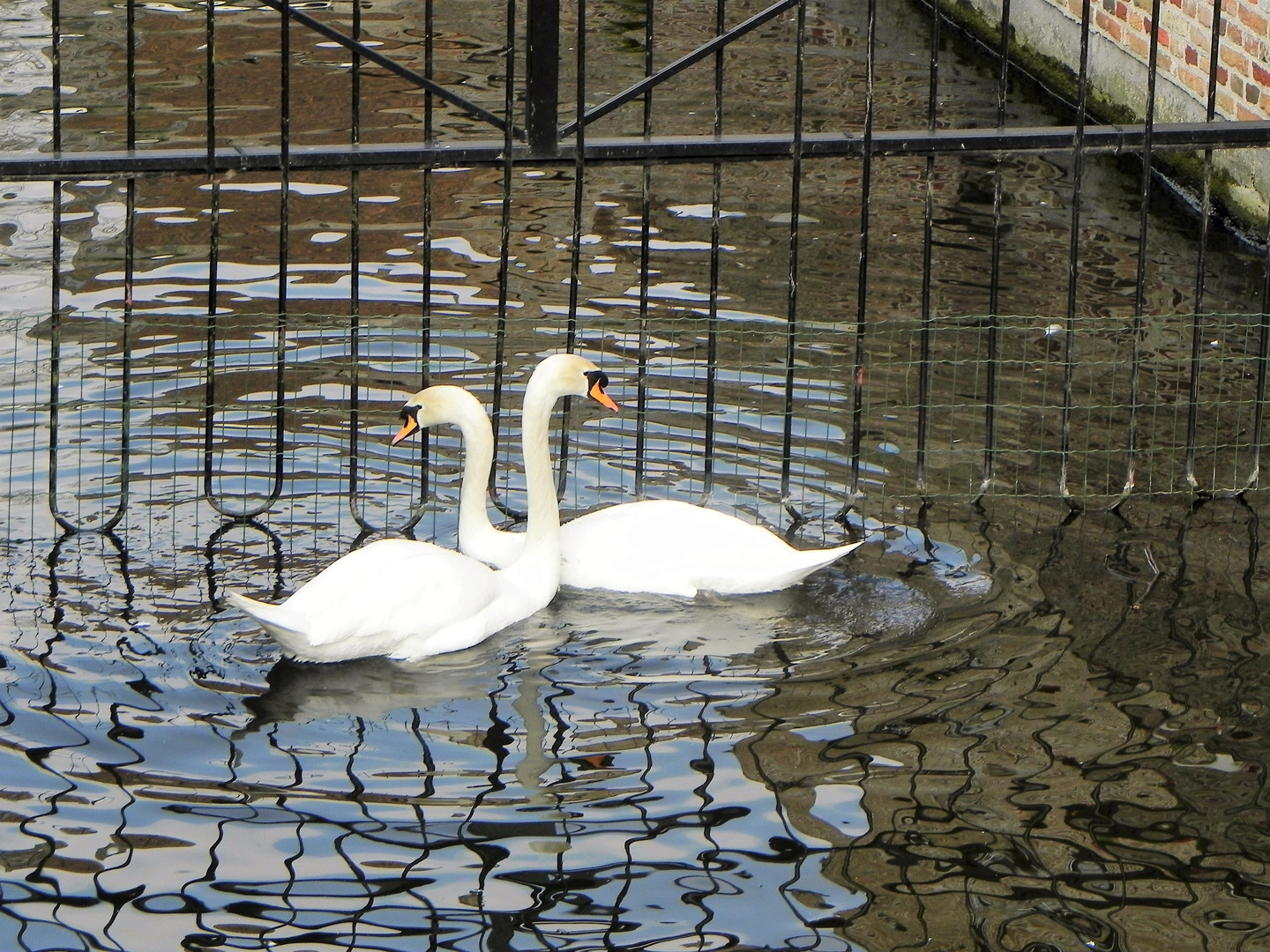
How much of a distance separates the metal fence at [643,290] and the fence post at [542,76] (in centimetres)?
1

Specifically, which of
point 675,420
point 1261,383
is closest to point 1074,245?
point 1261,383

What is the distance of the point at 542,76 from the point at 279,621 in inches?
89.0

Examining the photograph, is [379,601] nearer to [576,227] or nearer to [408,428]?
[408,428]

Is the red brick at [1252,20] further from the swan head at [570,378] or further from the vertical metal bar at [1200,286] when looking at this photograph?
the swan head at [570,378]

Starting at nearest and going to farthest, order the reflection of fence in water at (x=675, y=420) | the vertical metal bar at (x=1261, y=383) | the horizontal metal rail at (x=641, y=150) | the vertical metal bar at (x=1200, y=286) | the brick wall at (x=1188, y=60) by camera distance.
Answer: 1. the horizontal metal rail at (x=641, y=150)
2. the vertical metal bar at (x=1200, y=286)
3. the reflection of fence in water at (x=675, y=420)
4. the vertical metal bar at (x=1261, y=383)
5. the brick wall at (x=1188, y=60)

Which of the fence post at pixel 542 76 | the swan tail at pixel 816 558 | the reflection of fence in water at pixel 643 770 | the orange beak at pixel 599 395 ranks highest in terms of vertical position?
the fence post at pixel 542 76

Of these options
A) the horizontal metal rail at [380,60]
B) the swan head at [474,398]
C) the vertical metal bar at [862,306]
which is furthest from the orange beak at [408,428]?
the vertical metal bar at [862,306]

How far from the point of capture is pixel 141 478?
7.17 metres

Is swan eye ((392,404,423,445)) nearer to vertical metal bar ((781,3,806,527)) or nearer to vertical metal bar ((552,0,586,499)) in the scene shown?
vertical metal bar ((552,0,586,499))

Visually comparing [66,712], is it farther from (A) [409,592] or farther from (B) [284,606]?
(A) [409,592]

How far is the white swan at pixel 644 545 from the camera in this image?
638cm

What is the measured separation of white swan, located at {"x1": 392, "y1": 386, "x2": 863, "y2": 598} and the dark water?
10 cm

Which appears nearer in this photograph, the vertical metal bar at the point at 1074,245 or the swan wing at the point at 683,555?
the swan wing at the point at 683,555

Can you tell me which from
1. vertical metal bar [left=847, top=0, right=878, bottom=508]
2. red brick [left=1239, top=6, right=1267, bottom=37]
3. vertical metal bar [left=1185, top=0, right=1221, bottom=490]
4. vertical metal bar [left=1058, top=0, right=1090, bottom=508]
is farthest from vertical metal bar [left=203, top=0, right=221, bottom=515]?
red brick [left=1239, top=6, right=1267, bottom=37]
